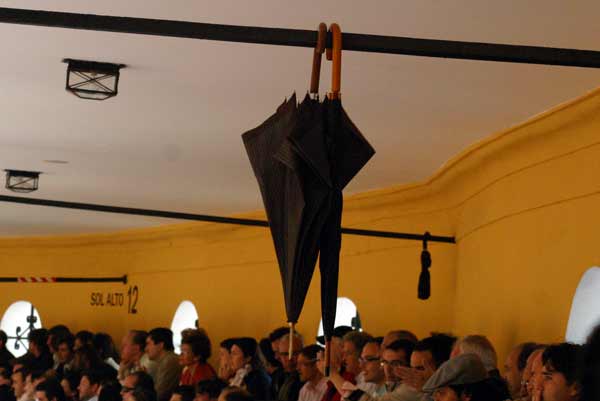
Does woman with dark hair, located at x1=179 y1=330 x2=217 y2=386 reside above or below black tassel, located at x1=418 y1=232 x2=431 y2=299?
below

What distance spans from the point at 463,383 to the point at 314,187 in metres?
1.97

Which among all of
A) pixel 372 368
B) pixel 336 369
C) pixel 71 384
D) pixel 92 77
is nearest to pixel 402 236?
pixel 336 369

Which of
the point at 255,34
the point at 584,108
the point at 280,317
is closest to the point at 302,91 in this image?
the point at 584,108

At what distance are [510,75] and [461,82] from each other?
301 millimetres

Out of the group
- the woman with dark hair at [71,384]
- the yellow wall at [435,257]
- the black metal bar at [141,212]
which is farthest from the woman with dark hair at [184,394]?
the woman with dark hair at [71,384]

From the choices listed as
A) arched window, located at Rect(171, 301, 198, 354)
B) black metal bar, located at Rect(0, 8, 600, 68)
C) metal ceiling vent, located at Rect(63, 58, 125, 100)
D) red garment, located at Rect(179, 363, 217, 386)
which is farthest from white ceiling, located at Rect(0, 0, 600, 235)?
arched window, located at Rect(171, 301, 198, 354)

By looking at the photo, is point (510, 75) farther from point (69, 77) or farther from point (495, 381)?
point (69, 77)

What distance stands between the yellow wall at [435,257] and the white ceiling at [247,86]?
0.81 feet

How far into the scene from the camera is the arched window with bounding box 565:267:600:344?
5.77 meters

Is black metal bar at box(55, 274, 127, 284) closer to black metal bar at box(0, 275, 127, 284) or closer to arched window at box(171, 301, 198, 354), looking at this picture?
black metal bar at box(0, 275, 127, 284)

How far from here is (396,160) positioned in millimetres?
7867

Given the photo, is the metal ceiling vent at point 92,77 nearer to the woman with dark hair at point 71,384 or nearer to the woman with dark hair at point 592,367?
the woman with dark hair at point 71,384

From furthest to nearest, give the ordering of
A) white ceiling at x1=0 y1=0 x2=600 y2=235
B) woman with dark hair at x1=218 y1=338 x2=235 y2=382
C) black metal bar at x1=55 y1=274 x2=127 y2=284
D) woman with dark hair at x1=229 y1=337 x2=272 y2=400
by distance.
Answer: black metal bar at x1=55 y1=274 x2=127 y2=284 < woman with dark hair at x1=218 y1=338 x2=235 y2=382 < woman with dark hair at x1=229 y1=337 x2=272 y2=400 < white ceiling at x1=0 y1=0 x2=600 y2=235

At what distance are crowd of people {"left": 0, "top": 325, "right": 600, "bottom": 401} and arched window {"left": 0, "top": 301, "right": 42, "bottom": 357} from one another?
4.53m
